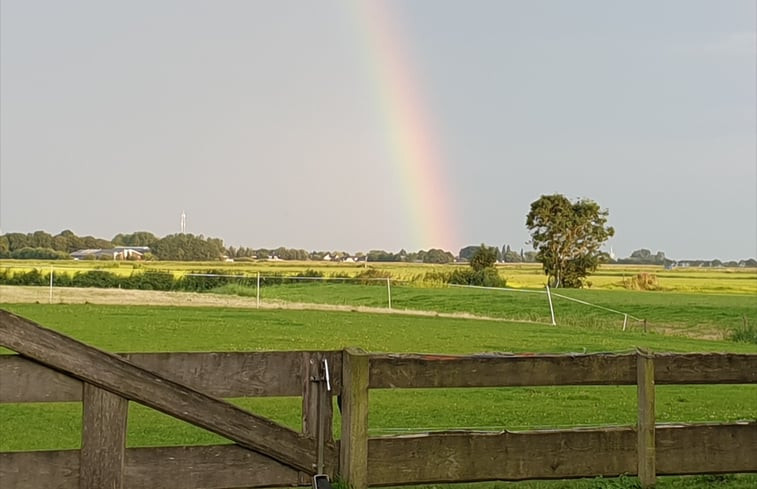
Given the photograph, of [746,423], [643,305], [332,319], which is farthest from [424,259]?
[746,423]

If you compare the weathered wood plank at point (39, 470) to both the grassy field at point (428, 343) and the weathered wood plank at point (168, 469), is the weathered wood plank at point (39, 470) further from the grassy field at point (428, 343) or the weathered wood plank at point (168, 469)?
the grassy field at point (428, 343)

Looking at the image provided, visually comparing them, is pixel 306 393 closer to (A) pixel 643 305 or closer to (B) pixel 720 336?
(B) pixel 720 336

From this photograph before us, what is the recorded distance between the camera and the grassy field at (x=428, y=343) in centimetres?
1244

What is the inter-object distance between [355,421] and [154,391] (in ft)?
4.49

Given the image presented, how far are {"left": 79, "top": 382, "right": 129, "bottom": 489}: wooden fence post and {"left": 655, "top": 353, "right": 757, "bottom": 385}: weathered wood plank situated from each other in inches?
151

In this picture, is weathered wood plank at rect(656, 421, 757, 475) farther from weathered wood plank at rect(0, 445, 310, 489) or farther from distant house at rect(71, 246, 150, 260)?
distant house at rect(71, 246, 150, 260)

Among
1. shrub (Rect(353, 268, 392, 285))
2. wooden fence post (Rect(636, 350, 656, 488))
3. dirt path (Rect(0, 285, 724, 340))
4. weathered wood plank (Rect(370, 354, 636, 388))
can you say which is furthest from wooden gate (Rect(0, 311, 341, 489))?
shrub (Rect(353, 268, 392, 285))

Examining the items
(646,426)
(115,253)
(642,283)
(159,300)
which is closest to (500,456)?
(646,426)

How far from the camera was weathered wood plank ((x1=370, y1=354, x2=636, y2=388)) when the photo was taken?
6.22 meters

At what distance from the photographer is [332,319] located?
43188 millimetres

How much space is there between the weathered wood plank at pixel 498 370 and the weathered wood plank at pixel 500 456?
37cm

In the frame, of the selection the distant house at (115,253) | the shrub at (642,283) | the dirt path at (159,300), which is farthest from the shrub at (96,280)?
the shrub at (642,283)

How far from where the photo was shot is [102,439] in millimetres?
5461

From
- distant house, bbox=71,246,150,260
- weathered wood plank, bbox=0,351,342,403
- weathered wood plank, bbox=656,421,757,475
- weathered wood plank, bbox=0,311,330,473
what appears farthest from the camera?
distant house, bbox=71,246,150,260
